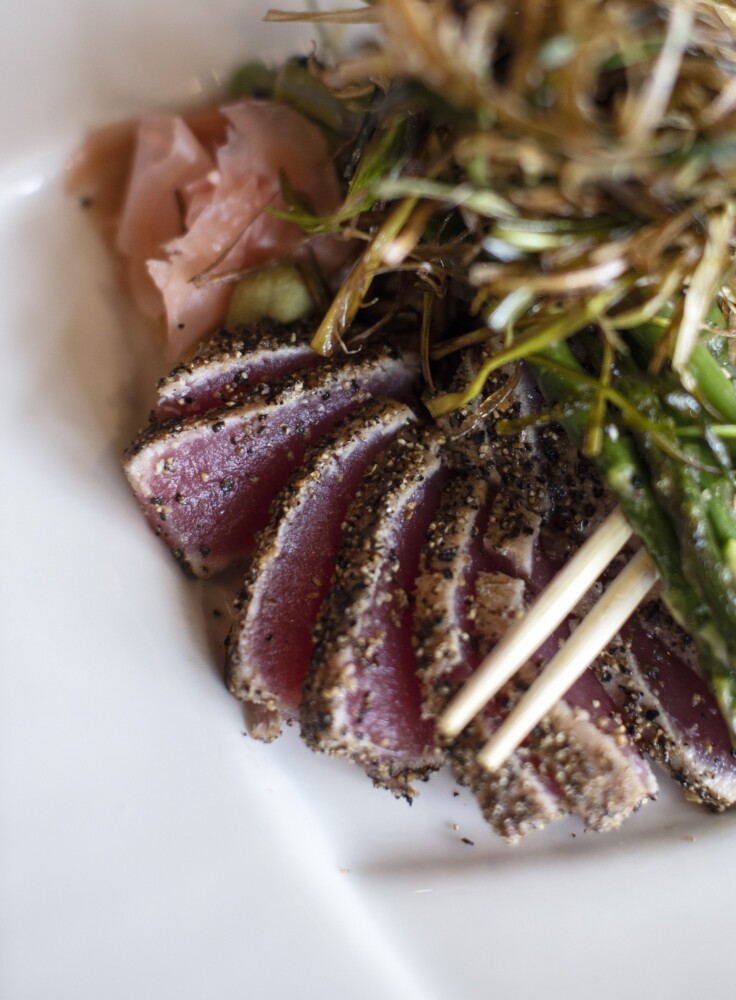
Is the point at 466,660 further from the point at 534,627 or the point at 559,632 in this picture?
the point at 559,632

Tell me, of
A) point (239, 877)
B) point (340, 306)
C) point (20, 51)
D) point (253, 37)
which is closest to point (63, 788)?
point (239, 877)

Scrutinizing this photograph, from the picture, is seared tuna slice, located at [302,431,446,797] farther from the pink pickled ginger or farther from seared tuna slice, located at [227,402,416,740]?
the pink pickled ginger

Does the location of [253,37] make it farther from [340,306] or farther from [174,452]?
[174,452]

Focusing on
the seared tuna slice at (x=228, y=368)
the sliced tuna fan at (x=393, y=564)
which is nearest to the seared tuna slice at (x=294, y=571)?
the sliced tuna fan at (x=393, y=564)

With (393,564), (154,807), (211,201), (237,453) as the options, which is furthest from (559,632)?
(211,201)

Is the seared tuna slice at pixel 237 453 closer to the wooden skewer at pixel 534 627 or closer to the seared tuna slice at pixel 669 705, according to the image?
the wooden skewer at pixel 534 627
